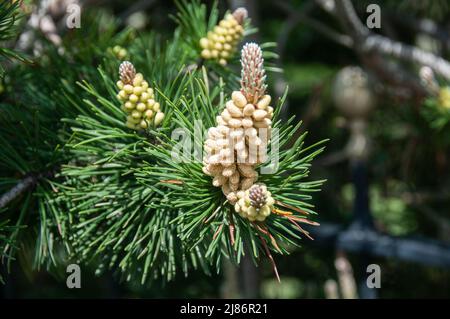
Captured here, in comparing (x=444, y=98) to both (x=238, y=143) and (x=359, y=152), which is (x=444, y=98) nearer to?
(x=359, y=152)

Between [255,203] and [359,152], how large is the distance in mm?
640

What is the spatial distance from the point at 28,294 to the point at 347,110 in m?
0.78

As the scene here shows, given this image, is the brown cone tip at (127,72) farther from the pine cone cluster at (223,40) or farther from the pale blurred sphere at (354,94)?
the pale blurred sphere at (354,94)

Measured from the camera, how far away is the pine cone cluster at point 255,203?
415 mm

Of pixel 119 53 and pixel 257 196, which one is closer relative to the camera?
pixel 257 196

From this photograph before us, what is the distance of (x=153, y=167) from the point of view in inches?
18.2

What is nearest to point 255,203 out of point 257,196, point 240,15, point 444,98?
point 257,196

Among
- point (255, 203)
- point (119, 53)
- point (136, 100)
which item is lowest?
point (255, 203)

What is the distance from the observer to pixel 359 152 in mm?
1015

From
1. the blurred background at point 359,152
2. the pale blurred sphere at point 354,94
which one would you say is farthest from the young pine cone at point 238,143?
the pale blurred sphere at point 354,94

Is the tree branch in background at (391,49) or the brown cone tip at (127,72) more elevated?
the tree branch in background at (391,49)

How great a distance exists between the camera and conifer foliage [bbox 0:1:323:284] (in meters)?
0.44

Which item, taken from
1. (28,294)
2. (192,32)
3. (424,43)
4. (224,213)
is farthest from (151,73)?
(424,43)

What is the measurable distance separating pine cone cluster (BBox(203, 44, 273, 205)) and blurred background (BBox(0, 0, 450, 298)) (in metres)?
0.45
